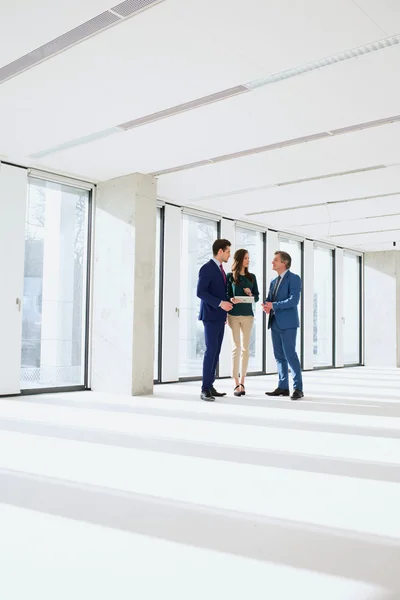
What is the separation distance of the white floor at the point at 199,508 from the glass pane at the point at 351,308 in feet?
29.0

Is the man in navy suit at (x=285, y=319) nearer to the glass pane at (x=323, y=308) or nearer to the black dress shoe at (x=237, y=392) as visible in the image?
the black dress shoe at (x=237, y=392)

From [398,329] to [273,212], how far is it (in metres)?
5.58

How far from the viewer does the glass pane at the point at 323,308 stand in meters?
12.2

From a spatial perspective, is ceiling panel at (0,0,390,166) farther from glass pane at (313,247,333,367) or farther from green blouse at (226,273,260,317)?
glass pane at (313,247,333,367)

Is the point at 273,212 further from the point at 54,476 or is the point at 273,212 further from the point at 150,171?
the point at 54,476

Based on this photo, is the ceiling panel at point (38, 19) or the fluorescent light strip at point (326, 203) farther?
the fluorescent light strip at point (326, 203)

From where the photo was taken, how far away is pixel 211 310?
609cm

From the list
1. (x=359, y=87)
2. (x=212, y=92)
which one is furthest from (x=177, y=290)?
(x=359, y=87)

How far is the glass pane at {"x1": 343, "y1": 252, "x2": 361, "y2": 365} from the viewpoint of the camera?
13.4 metres

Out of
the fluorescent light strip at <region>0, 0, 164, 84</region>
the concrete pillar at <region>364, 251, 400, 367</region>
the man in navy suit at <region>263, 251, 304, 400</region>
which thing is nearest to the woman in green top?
the man in navy suit at <region>263, 251, 304, 400</region>

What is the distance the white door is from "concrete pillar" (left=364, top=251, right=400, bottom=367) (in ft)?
30.4

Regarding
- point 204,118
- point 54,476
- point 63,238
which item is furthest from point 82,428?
point 63,238

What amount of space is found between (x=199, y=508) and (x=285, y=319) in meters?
4.08

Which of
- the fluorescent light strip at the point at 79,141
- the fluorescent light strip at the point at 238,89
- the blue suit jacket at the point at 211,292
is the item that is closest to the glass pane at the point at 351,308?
the fluorescent light strip at the point at 238,89
